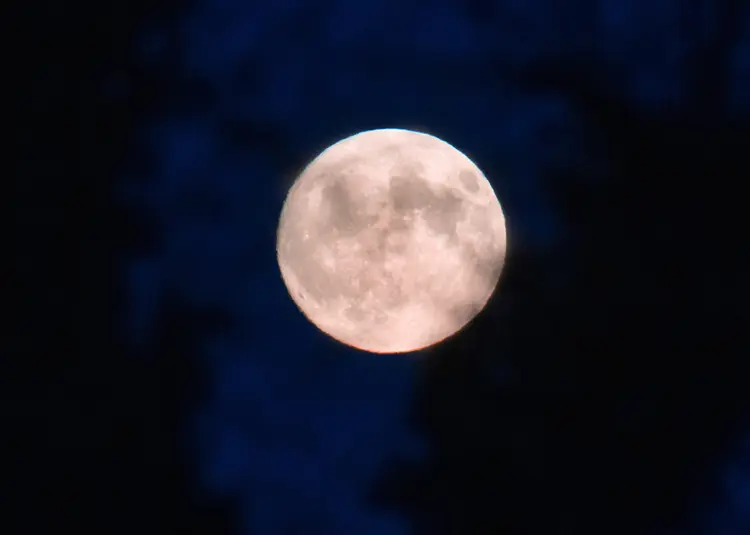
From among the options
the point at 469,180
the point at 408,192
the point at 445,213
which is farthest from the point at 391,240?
the point at 469,180

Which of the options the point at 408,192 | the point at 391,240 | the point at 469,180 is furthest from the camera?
the point at 469,180

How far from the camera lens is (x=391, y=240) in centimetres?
658

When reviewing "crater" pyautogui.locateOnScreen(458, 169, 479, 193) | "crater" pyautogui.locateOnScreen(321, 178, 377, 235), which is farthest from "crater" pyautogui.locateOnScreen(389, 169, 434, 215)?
"crater" pyautogui.locateOnScreen(458, 169, 479, 193)

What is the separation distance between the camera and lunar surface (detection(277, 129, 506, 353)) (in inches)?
262

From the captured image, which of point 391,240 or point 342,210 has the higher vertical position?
point 342,210

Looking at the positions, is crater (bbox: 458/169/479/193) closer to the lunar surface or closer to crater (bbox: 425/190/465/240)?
the lunar surface

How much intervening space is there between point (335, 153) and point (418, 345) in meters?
2.27

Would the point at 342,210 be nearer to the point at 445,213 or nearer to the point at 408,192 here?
the point at 408,192

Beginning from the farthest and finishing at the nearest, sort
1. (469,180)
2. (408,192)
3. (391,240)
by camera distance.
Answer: (469,180) → (408,192) → (391,240)

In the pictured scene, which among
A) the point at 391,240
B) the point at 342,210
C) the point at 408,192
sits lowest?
the point at 391,240

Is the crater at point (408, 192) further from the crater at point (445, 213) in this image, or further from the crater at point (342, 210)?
the crater at point (342, 210)

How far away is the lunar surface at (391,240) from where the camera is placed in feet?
21.8

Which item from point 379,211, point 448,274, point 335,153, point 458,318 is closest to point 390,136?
point 335,153

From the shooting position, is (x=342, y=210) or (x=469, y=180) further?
(x=469, y=180)
